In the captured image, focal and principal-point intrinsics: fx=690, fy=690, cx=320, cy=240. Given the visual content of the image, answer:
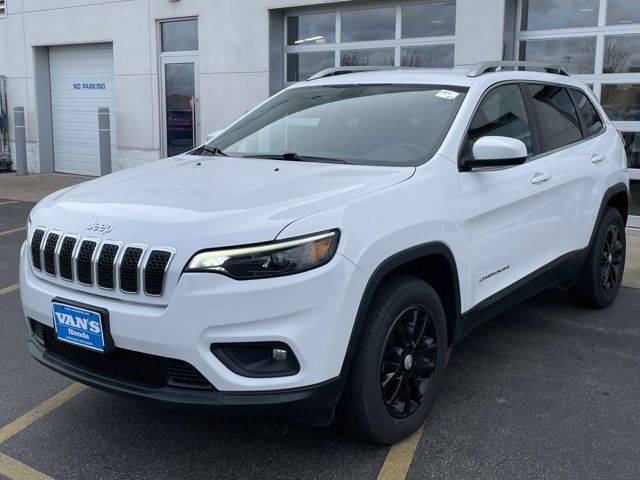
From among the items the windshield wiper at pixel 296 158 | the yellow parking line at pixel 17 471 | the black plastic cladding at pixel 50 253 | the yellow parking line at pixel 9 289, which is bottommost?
the yellow parking line at pixel 17 471

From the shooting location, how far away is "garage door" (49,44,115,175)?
Answer: 13.8 meters

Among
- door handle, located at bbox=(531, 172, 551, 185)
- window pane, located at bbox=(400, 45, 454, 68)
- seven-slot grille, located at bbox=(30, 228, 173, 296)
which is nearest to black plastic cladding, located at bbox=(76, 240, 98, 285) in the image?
seven-slot grille, located at bbox=(30, 228, 173, 296)

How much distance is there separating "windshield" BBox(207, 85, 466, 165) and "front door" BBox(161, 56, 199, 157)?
319 inches

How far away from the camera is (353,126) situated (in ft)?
13.0

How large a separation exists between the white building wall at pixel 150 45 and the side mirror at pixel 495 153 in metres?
6.05

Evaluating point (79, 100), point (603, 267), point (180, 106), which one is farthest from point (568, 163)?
point (79, 100)

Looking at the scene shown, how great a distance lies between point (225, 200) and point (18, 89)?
13731mm

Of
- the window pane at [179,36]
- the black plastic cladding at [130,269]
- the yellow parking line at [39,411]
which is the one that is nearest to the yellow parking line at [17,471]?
the yellow parking line at [39,411]

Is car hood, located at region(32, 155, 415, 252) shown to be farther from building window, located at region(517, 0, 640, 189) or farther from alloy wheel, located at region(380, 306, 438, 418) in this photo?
building window, located at region(517, 0, 640, 189)

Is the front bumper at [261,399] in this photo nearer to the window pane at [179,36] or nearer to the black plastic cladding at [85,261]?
the black plastic cladding at [85,261]

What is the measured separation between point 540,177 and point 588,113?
4.61 feet

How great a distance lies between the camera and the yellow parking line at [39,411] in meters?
3.45

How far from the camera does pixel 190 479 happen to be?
2996mm

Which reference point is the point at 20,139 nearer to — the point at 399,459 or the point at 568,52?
the point at 568,52
